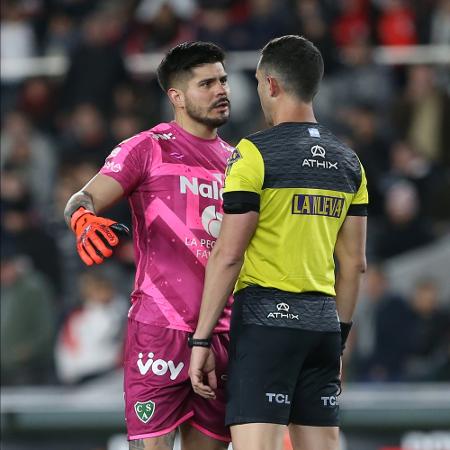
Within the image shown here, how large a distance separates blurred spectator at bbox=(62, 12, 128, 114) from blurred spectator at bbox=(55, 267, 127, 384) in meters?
2.58

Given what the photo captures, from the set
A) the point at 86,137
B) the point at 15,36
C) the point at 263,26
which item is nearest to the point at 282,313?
the point at 86,137

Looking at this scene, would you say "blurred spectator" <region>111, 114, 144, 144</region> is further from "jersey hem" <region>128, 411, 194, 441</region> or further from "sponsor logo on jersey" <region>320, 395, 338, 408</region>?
"sponsor logo on jersey" <region>320, 395, 338, 408</region>

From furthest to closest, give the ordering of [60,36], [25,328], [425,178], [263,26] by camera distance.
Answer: [60,36], [263,26], [425,178], [25,328]

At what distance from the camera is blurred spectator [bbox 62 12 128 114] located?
12.5m

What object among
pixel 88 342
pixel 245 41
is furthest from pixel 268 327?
pixel 245 41

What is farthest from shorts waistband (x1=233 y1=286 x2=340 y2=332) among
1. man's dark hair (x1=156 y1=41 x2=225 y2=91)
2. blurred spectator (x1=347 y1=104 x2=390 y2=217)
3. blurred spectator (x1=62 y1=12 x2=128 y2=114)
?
blurred spectator (x1=62 y1=12 x2=128 y2=114)

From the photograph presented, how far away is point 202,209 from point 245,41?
7259 millimetres

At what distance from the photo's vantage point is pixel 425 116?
1216cm

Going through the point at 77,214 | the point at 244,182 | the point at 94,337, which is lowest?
the point at 94,337

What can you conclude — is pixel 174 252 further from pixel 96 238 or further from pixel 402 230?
pixel 402 230

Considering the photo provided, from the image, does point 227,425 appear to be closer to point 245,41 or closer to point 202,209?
point 202,209

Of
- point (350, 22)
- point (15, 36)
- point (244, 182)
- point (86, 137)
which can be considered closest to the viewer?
point (244, 182)

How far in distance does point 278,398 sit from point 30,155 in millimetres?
7624

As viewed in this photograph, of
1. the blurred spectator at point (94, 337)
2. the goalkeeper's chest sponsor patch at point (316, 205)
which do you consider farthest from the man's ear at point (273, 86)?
the blurred spectator at point (94, 337)
